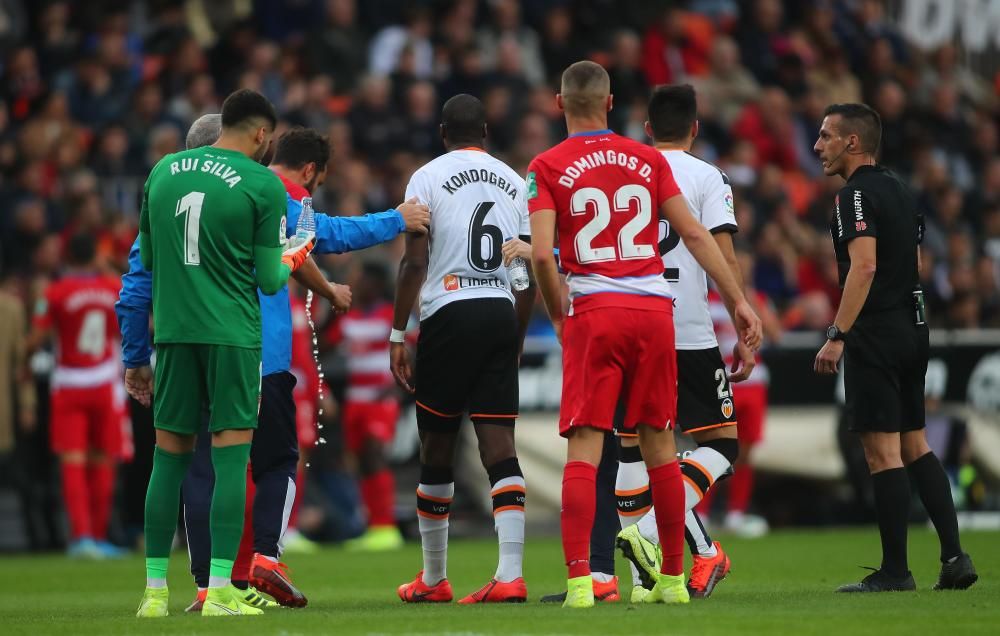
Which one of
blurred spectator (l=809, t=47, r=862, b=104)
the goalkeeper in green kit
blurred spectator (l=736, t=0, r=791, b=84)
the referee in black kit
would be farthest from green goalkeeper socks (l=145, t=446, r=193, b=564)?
blurred spectator (l=736, t=0, r=791, b=84)

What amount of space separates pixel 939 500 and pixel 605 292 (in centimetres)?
258

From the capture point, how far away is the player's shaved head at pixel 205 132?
8.43m

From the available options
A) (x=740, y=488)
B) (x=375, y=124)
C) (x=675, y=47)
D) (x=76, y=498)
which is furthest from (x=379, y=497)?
(x=675, y=47)

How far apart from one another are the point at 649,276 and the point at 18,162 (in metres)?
11.1

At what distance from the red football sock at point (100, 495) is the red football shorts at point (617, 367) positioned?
827 centimetres

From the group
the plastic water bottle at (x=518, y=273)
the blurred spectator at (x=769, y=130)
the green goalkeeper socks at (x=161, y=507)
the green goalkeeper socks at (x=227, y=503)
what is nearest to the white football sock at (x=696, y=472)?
the plastic water bottle at (x=518, y=273)

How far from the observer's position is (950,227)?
71.1ft

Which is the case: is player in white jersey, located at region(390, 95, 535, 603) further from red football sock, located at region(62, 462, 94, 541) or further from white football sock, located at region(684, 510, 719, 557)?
red football sock, located at region(62, 462, 94, 541)

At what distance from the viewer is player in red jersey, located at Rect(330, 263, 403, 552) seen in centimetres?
1515

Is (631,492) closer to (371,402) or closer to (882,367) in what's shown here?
(882,367)

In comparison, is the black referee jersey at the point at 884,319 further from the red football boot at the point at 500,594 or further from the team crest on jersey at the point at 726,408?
the red football boot at the point at 500,594

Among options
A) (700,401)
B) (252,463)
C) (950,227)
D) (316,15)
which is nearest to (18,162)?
(316,15)

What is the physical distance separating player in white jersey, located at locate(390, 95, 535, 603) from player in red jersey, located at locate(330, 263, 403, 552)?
6.52 meters

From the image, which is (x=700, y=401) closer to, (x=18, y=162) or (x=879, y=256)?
(x=879, y=256)
